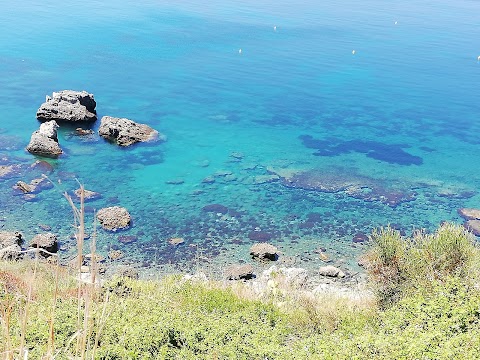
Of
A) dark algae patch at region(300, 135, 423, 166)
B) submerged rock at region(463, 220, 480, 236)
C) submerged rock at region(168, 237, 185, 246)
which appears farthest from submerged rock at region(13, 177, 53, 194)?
submerged rock at region(463, 220, 480, 236)

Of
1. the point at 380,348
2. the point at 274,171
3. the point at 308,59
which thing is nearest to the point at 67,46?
the point at 308,59

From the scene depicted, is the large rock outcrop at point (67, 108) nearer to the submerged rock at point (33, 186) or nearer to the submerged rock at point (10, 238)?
the submerged rock at point (33, 186)

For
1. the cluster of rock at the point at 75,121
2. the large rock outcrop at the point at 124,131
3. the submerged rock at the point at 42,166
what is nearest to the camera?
the submerged rock at the point at 42,166

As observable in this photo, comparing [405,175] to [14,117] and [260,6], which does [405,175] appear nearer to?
[14,117]

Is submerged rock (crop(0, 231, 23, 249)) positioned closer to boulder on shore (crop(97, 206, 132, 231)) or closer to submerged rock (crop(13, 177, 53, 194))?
boulder on shore (crop(97, 206, 132, 231))

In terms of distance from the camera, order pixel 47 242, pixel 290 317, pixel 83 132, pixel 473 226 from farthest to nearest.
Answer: pixel 83 132 → pixel 473 226 → pixel 47 242 → pixel 290 317

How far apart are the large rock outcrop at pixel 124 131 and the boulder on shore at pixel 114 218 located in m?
10.2

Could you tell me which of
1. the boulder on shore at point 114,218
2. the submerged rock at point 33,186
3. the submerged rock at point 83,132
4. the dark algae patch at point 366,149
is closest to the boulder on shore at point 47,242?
the boulder on shore at point 114,218

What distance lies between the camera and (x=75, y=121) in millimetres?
36688

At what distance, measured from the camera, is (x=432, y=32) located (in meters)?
70.0

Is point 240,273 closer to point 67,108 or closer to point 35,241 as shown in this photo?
point 35,241

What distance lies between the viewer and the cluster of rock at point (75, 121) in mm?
31484

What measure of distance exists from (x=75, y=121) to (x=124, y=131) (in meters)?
5.22

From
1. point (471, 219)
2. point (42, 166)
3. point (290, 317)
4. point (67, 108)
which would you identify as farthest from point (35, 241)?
point (471, 219)
